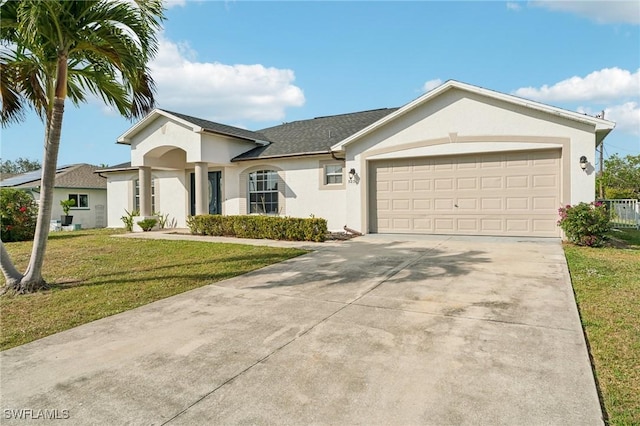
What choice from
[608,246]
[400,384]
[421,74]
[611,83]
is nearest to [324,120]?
[421,74]

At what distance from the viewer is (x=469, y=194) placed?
11.9 metres

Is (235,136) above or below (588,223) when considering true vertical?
above

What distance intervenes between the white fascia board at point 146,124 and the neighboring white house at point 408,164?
64mm

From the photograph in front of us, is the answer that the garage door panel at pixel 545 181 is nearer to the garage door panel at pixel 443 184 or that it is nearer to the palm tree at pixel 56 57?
the garage door panel at pixel 443 184

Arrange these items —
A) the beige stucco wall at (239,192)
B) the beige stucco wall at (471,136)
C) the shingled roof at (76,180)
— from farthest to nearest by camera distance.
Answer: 1. the shingled roof at (76,180)
2. the beige stucco wall at (239,192)
3. the beige stucco wall at (471,136)

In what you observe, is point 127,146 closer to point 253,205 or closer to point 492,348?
point 253,205

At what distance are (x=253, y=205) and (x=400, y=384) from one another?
46.4 ft

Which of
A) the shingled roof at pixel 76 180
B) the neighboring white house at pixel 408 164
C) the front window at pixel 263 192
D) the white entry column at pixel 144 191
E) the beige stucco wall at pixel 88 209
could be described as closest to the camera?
the neighboring white house at pixel 408 164

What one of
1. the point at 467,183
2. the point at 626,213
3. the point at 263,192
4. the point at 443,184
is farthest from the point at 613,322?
the point at 626,213

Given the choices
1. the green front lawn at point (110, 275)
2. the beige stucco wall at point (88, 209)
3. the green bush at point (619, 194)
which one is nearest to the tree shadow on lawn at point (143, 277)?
the green front lawn at point (110, 275)

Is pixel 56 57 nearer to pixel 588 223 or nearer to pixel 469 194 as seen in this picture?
pixel 469 194

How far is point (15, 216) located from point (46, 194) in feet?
35.4

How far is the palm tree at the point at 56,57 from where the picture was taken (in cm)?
574

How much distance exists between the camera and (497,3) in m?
Result: 11.2
